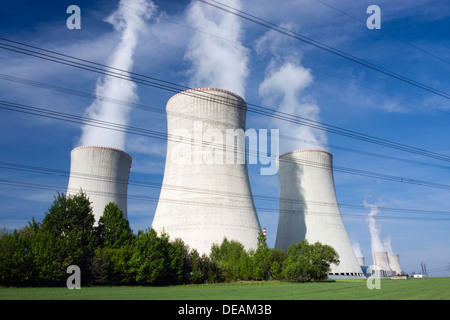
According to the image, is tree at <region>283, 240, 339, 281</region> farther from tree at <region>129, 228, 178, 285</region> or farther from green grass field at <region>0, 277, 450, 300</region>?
green grass field at <region>0, 277, 450, 300</region>

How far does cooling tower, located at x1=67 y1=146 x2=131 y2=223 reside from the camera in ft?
76.8

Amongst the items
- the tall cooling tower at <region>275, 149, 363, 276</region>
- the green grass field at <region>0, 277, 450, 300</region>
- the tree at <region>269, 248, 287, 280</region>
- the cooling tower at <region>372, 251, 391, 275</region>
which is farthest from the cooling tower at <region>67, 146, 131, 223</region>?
the cooling tower at <region>372, 251, 391, 275</region>

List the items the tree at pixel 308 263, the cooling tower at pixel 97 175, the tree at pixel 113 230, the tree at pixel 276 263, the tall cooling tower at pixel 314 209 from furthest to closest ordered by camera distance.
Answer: the tall cooling tower at pixel 314 209 < the cooling tower at pixel 97 175 < the tree at pixel 276 263 < the tree at pixel 308 263 < the tree at pixel 113 230

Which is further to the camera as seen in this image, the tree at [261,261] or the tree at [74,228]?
the tree at [261,261]

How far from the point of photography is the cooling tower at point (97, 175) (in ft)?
76.8

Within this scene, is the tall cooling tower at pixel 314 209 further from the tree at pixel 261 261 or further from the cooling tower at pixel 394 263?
the cooling tower at pixel 394 263

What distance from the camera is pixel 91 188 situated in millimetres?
23516

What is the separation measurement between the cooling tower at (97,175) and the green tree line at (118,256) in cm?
408

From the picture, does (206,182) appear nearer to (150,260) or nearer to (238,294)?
(150,260)

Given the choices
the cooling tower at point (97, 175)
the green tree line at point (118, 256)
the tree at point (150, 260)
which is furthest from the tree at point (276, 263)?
the cooling tower at point (97, 175)

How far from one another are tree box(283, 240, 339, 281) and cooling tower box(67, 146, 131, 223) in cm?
1204

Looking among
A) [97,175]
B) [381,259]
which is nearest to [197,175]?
[97,175]

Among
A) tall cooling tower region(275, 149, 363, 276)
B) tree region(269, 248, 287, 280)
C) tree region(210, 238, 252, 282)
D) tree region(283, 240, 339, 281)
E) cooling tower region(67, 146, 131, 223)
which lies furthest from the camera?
tall cooling tower region(275, 149, 363, 276)
